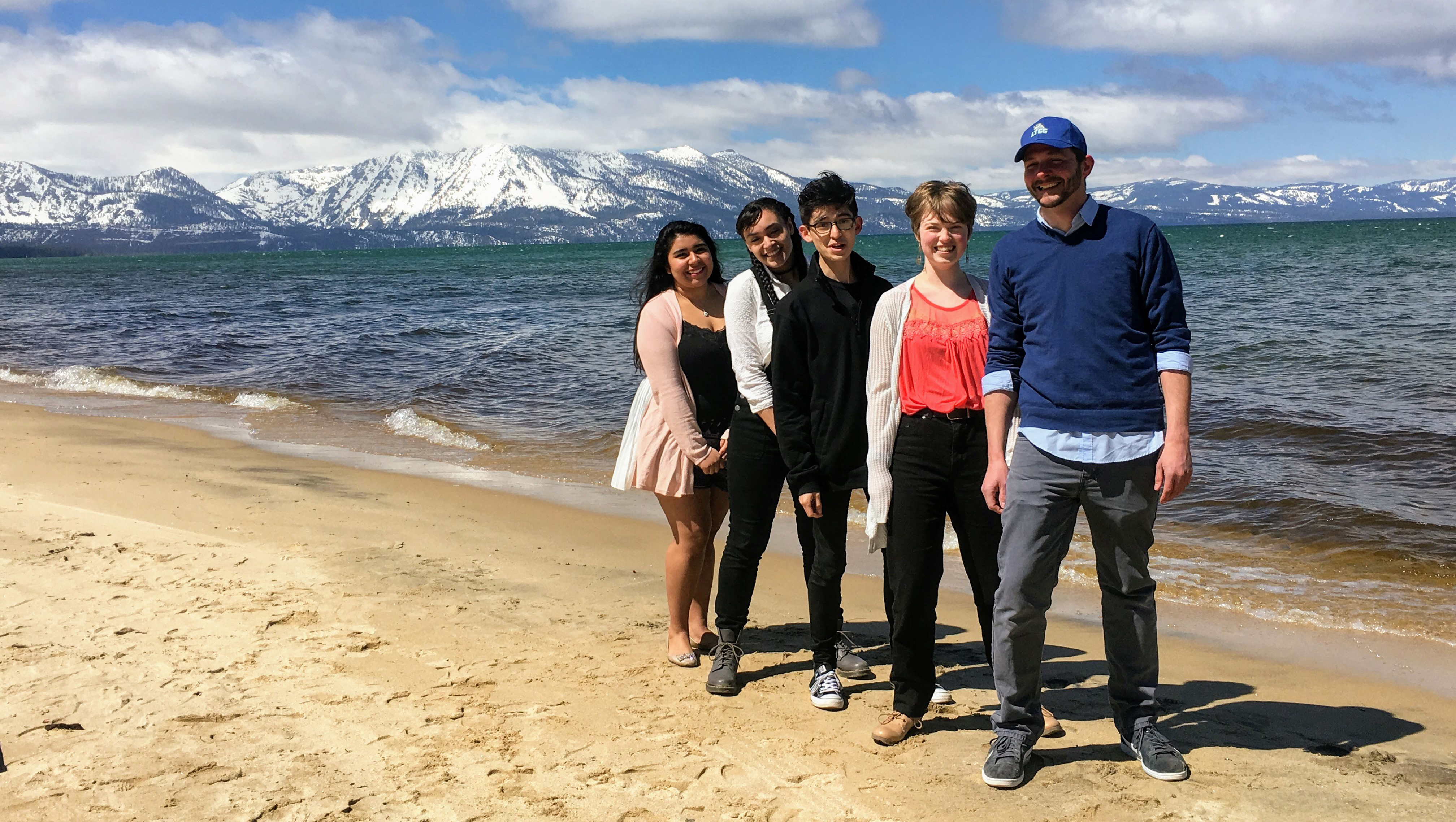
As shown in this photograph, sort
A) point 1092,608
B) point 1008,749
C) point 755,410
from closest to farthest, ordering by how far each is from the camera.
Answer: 1. point 1008,749
2. point 755,410
3. point 1092,608

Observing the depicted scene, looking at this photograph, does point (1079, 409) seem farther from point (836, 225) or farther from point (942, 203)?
point (836, 225)

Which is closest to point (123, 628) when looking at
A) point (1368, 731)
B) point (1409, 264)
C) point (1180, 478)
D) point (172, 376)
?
point (1180, 478)

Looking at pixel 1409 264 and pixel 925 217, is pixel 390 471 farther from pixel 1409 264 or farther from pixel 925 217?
pixel 1409 264

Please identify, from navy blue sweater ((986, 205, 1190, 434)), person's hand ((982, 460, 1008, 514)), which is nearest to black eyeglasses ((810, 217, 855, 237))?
navy blue sweater ((986, 205, 1190, 434))

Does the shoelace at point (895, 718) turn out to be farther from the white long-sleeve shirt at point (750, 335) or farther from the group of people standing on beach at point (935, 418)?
the white long-sleeve shirt at point (750, 335)

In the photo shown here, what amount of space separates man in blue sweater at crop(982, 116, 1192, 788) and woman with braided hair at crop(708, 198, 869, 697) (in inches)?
36.3

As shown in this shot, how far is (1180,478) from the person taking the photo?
2869 mm

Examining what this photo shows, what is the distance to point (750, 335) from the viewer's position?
3.82 metres

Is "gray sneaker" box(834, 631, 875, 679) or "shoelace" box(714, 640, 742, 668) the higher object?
"shoelace" box(714, 640, 742, 668)

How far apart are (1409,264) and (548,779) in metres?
42.8

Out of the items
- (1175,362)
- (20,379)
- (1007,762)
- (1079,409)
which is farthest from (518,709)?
(20,379)

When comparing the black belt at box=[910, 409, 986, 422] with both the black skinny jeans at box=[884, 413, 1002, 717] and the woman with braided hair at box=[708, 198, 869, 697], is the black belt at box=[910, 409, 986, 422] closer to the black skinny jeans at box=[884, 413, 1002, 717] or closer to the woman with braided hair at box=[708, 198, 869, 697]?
the black skinny jeans at box=[884, 413, 1002, 717]

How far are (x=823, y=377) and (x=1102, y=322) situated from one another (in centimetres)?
103

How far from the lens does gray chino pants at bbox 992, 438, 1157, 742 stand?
297 centimetres
